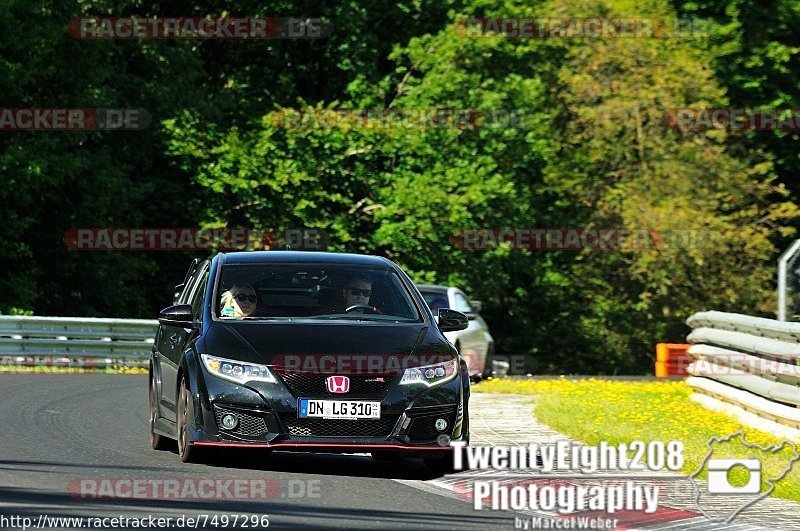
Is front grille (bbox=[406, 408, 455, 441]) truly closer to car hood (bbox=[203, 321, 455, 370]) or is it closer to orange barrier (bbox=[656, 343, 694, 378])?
car hood (bbox=[203, 321, 455, 370])

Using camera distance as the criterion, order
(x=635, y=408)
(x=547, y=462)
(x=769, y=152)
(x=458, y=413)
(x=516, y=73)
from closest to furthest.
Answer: (x=458, y=413)
(x=547, y=462)
(x=635, y=408)
(x=516, y=73)
(x=769, y=152)

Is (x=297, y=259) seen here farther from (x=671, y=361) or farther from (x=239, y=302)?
(x=671, y=361)

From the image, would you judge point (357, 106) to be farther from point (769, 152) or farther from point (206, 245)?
point (769, 152)

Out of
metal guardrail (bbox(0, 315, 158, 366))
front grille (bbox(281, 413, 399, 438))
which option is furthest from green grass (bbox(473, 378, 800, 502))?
metal guardrail (bbox(0, 315, 158, 366))

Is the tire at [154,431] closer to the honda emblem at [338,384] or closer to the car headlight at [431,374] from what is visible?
the honda emblem at [338,384]

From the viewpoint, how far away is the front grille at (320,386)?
11836mm

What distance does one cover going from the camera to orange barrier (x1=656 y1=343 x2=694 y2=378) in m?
36.6

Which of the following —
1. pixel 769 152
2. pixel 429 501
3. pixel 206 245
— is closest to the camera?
pixel 429 501

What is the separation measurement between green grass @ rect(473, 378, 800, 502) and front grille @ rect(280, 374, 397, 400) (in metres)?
2.59

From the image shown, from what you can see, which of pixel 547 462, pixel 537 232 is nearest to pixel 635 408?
pixel 547 462

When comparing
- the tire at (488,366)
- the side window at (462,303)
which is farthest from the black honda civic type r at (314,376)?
the tire at (488,366)

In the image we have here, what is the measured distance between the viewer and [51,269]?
42.1 metres

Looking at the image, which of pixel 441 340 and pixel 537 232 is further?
pixel 537 232

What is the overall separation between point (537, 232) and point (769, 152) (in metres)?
8.12
